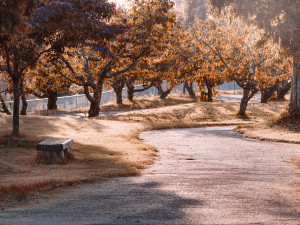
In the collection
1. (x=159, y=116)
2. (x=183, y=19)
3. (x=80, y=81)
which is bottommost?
(x=159, y=116)

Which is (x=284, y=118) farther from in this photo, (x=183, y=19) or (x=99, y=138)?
(x=183, y=19)

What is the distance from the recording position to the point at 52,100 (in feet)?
120

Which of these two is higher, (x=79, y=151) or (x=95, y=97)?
(x=95, y=97)

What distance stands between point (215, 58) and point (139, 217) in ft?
77.0

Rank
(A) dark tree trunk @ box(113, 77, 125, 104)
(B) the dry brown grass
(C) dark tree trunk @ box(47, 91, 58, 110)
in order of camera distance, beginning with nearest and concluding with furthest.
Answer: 1. (B) the dry brown grass
2. (C) dark tree trunk @ box(47, 91, 58, 110)
3. (A) dark tree trunk @ box(113, 77, 125, 104)

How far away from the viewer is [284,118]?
19.6 meters

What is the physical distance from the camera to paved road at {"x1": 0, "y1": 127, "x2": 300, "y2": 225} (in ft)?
18.1

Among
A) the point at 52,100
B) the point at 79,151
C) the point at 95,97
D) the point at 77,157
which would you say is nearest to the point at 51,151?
the point at 77,157

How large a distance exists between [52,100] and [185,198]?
31.1 m

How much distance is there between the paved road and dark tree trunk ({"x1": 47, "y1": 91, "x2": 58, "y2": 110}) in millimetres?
26193

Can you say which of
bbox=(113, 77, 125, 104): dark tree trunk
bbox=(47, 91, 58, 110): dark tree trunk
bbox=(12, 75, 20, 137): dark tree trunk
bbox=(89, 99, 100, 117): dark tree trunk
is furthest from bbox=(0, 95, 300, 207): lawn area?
bbox=(47, 91, 58, 110): dark tree trunk

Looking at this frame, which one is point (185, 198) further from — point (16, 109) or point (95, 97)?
point (95, 97)

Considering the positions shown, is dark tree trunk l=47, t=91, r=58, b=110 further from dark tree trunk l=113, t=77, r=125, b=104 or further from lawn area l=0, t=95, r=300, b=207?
lawn area l=0, t=95, r=300, b=207

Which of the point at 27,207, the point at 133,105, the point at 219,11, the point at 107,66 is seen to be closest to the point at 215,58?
the point at 107,66
